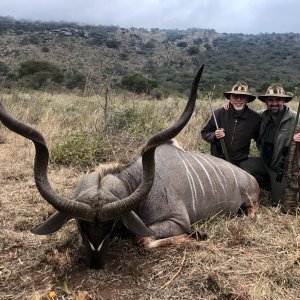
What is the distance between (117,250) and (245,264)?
3.13 ft

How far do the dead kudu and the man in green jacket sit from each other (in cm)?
31

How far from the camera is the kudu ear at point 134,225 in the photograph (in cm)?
355

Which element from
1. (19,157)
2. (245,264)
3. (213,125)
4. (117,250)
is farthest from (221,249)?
(19,157)

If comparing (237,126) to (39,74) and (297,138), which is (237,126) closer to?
(297,138)

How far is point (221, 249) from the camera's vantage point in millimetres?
3721

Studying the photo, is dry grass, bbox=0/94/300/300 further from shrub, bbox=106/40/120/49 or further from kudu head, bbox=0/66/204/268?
shrub, bbox=106/40/120/49

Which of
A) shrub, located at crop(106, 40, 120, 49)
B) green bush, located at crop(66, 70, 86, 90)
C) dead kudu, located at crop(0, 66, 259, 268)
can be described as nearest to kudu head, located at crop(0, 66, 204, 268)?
dead kudu, located at crop(0, 66, 259, 268)

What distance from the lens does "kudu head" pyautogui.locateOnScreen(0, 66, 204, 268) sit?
3.23m

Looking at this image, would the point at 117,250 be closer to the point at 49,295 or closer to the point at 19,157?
the point at 49,295

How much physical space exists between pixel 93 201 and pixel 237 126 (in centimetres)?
279

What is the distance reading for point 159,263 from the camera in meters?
3.52

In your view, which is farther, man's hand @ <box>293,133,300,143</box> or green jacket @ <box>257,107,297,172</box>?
green jacket @ <box>257,107,297,172</box>

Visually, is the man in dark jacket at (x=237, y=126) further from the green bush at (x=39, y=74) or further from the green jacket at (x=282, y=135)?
the green bush at (x=39, y=74)

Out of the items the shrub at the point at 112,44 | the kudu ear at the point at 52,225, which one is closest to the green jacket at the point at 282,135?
the kudu ear at the point at 52,225
